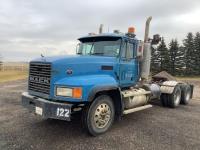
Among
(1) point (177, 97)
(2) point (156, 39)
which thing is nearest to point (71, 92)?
(2) point (156, 39)

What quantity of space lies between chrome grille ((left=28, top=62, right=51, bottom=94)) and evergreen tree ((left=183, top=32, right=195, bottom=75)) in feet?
142

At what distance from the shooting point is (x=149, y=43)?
802 centimetres

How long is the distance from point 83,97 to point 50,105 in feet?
2.55

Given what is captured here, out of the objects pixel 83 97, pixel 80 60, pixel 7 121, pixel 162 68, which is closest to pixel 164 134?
pixel 83 97

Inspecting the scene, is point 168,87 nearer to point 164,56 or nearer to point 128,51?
point 128,51

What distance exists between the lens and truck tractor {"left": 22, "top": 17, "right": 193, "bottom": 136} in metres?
5.05

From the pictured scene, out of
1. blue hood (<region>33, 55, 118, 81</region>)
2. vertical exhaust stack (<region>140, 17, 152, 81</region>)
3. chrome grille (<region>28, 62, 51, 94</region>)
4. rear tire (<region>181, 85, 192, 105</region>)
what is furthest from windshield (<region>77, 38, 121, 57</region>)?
rear tire (<region>181, 85, 192, 105</region>)

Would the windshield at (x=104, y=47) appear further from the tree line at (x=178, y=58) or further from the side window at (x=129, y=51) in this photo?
the tree line at (x=178, y=58)

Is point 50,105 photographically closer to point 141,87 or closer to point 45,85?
point 45,85

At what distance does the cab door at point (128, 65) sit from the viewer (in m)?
6.78

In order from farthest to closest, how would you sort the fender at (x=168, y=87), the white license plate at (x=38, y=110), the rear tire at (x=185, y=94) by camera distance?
the rear tire at (x=185, y=94), the fender at (x=168, y=87), the white license plate at (x=38, y=110)

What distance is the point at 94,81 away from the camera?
535 centimetres

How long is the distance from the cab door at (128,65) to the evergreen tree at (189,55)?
4062cm

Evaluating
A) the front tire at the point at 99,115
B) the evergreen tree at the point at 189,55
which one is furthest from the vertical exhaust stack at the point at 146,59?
the evergreen tree at the point at 189,55
